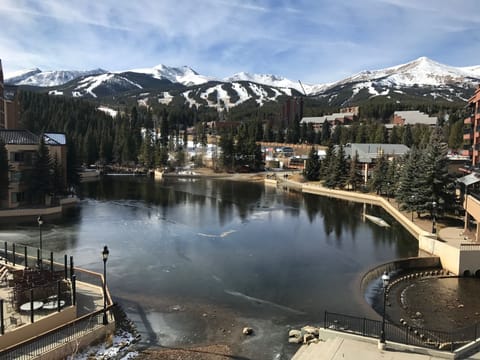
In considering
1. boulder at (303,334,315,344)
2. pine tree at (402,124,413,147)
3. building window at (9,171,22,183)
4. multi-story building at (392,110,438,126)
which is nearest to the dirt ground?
boulder at (303,334,315,344)

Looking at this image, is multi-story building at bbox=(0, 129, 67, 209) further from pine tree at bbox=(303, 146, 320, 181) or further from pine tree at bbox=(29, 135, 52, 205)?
pine tree at bbox=(303, 146, 320, 181)

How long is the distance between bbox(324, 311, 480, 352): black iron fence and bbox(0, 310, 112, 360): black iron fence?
7996mm

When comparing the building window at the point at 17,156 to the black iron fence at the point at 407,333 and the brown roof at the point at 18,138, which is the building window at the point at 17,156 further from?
the black iron fence at the point at 407,333

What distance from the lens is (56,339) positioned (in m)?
13.2

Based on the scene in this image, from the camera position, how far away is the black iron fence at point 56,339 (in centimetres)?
1215

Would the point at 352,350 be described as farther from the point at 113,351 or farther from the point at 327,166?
the point at 327,166

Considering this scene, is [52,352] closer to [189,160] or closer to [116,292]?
[116,292]

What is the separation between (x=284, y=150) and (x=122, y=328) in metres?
91.5

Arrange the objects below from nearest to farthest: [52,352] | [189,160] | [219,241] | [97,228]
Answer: [52,352] → [219,241] → [97,228] → [189,160]

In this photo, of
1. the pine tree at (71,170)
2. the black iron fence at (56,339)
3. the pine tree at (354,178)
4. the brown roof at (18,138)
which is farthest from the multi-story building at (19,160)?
the pine tree at (354,178)

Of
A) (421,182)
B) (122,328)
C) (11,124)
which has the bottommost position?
(122,328)

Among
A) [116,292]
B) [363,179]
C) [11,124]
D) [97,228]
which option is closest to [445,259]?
[116,292]

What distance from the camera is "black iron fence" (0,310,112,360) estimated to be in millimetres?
12148

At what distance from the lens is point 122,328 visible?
1563cm
